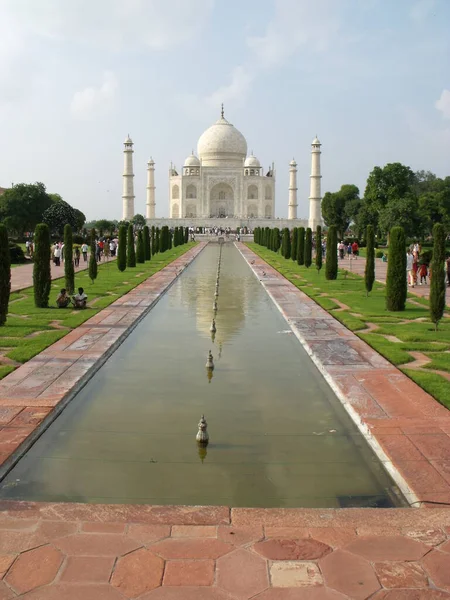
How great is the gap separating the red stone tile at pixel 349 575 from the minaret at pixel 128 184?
45.4 metres

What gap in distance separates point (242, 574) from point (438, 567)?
0.74 meters

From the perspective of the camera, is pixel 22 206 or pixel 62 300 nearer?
pixel 62 300

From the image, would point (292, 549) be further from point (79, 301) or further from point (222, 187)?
point (222, 187)

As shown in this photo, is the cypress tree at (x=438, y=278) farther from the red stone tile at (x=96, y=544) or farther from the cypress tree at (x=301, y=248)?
the cypress tree at (x=301, y=248)

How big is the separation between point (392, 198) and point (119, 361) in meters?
27.2

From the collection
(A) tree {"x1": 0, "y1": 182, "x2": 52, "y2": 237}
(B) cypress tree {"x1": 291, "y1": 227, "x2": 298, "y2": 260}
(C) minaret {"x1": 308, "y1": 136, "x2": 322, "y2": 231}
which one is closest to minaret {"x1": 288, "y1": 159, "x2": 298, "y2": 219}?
(C) minaret {"x1": 308, "y1": 136, "x2": 322, "y2": 231}

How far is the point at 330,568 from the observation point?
7.74 feet

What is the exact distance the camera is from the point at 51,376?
512 centimetres

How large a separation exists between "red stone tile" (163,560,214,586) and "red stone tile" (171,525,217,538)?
20 cm

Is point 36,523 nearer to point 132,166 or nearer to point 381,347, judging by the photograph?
point 381,347

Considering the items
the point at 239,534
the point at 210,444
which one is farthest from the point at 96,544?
the point at 210,444

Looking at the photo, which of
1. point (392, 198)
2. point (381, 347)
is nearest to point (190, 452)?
point (381, 347)

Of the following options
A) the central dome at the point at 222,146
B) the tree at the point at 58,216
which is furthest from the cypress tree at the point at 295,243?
the central dome at the point at 222,146

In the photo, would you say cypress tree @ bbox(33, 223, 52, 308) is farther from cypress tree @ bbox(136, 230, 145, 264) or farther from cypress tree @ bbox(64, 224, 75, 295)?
cypress tree @ bbox(136, 230, 145, 264)
